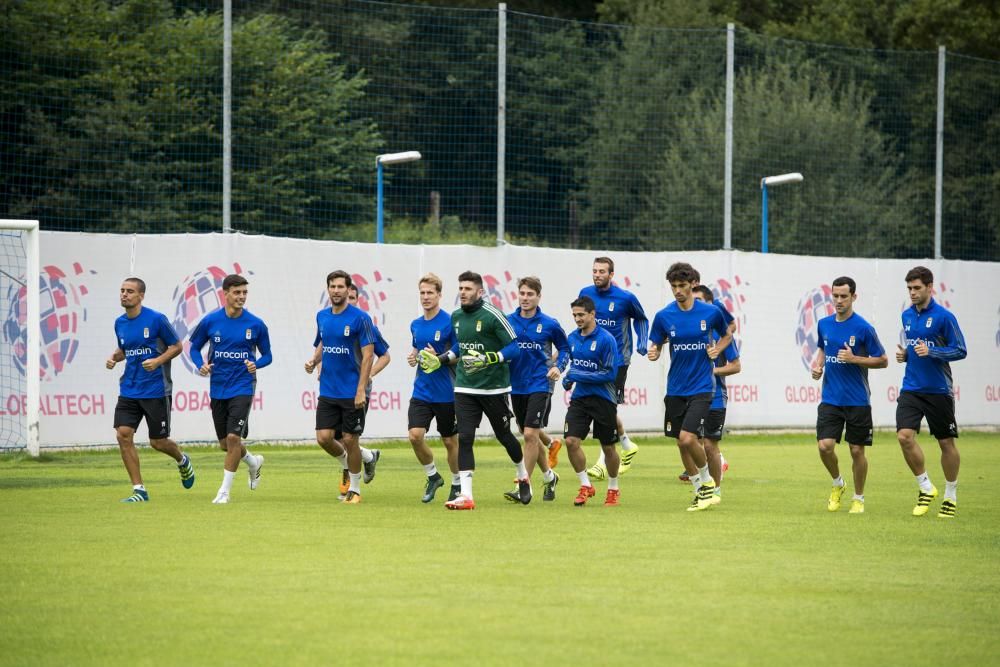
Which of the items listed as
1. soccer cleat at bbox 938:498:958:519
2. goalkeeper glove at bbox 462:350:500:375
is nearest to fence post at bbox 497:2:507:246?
goalkeeper glove at bbox 462:350:500:375

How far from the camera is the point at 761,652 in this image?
24.4 ft

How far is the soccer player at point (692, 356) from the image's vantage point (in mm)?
14398

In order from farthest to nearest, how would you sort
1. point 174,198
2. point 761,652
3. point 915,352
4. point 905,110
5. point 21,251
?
point 905,110
point 174,198
point 21,251
point 915,352
point 761,652

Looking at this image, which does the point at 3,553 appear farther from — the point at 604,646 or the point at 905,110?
the point at 905,110

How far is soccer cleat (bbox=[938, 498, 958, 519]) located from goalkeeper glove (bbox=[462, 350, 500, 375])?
14.2 feet

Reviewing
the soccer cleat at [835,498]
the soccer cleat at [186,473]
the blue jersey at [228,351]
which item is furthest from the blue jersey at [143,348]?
the soccer cleat at [835,498]

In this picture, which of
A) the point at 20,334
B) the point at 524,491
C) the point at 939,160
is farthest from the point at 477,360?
the point at 939,160

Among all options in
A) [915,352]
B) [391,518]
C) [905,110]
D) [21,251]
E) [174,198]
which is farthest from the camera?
[905,110]

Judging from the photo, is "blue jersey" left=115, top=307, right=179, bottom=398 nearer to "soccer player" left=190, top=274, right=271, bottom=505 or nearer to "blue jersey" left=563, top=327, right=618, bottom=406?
"soccer player" left=190, top=274, right=271, bottom=505

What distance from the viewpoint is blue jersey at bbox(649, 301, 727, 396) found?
A: 14531 mm

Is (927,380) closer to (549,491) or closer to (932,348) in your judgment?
(932,348)

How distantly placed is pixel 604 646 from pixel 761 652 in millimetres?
764

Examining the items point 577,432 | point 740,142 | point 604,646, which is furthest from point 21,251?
point 740,142

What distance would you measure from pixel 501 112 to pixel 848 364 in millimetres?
11063
